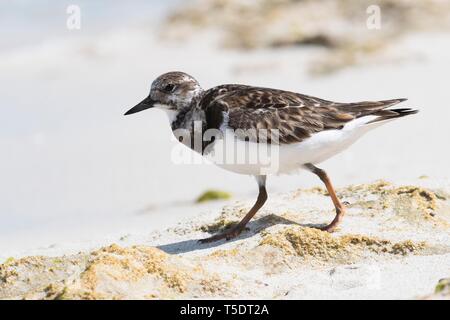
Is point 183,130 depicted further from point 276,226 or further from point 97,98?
point 97,98

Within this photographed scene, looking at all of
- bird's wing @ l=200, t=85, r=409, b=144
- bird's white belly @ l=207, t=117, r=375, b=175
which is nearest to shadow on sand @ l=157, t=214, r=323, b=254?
bird's white belly @ l=207, t=117, r=375, b=175

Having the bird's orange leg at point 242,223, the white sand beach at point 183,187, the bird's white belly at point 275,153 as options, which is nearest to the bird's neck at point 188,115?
the bird's white belly at point 275,153

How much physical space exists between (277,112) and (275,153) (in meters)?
0.33

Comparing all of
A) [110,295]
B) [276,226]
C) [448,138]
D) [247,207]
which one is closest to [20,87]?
[448,138]

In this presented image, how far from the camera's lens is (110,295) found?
4.45m

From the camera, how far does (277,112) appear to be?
19.1 feet

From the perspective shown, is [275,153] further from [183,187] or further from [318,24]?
[318,24]

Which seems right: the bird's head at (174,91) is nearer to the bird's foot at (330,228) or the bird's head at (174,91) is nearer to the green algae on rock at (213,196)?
the bird's foot at (330,228)

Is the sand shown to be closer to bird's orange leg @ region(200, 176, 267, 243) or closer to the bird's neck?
bird's orange leg @ region(200, 176, 267, 243)

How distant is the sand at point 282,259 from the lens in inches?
182

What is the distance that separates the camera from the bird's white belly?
5.61 metres

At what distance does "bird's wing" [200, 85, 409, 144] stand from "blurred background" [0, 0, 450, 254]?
146 centimetres

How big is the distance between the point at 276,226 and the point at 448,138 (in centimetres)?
433

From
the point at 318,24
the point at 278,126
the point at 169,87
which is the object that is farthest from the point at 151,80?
the point at 278,126
